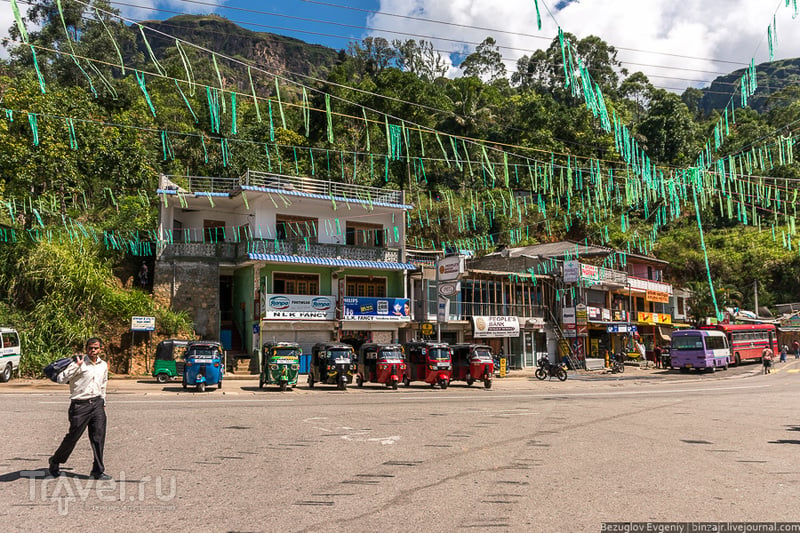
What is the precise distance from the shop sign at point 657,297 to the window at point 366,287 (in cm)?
2660

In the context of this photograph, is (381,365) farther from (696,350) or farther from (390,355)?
(696,350)

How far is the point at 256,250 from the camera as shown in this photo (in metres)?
34.1

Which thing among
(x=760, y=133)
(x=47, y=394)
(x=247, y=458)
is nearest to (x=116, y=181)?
(x=47, y=394)

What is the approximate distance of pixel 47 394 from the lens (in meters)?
19.7

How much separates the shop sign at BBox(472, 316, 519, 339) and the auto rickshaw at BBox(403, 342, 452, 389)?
41.8 feet

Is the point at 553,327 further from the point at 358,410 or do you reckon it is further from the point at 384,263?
the point at 358,410

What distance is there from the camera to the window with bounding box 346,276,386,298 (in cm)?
3756

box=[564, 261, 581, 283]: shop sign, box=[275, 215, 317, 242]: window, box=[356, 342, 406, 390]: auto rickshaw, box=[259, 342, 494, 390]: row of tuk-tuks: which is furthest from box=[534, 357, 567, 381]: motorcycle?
box=[275, 215, 317, 242]: window

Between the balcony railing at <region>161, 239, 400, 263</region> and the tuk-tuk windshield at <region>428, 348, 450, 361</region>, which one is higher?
the balcony railing at <region>161, 239, 400, 263</region>

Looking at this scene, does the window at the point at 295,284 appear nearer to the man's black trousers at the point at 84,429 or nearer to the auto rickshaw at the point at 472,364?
the auto rickshaw at the point at 472,364

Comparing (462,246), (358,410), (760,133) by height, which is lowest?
(358,410)

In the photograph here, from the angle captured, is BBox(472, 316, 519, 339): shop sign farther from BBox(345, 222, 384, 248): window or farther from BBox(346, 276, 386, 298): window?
BBox(345, 222, 384, 248): window

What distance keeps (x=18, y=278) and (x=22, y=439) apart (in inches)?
896

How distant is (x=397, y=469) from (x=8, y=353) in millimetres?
21781
